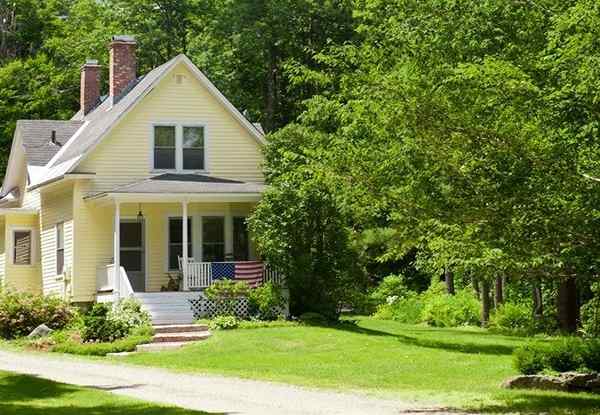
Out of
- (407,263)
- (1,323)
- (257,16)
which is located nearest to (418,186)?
(1,323)

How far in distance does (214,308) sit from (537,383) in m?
13.2

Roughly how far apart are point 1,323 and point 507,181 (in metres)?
18.2

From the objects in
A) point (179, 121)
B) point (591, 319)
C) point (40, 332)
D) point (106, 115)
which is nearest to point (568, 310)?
point (591, 319)

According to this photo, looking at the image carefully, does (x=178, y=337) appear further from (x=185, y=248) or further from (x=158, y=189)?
(x=158, y=189)

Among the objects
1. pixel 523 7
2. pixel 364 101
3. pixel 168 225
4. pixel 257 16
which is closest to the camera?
pixel 523 7

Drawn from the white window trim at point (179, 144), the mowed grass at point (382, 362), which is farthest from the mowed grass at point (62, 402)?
the white window trim at point (179, 144)

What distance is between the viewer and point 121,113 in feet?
99.9

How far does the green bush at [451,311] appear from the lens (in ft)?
105

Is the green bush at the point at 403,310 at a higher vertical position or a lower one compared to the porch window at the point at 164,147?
lower

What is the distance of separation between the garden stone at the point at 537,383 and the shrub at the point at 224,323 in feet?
35.0

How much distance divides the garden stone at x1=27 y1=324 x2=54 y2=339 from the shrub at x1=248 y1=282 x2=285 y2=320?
5298 millimetres

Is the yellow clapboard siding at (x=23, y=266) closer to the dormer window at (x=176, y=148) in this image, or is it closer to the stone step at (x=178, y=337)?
the dormer window at (x=176, y=148)

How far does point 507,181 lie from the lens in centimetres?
1283

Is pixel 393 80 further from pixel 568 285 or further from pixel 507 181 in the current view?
pixel 568 285
